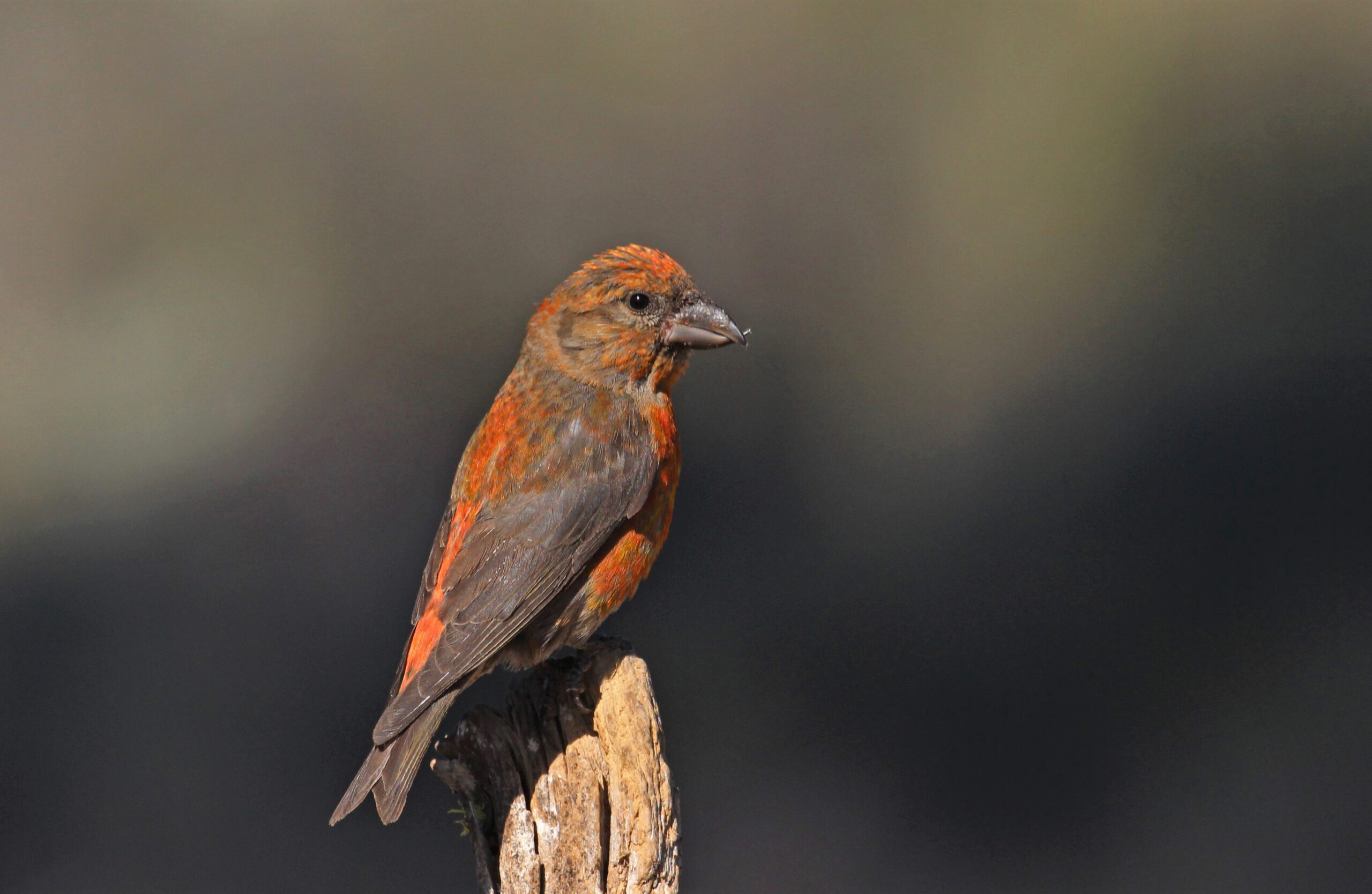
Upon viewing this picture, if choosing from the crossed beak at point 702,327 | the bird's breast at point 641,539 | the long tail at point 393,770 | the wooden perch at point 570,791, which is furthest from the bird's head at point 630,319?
the long tail at point 393,770

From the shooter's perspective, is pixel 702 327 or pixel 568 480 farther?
pixel 702 327

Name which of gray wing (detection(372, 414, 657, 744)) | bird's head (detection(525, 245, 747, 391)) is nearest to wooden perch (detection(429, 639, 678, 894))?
gray wing (detection(372, 414, 657, 744))

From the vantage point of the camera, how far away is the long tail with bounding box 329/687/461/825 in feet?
8.04

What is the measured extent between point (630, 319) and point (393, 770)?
1.31m

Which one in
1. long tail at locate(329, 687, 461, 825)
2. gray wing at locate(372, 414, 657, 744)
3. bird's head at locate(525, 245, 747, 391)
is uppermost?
bird's head at locate(525, 245, 747, 391)

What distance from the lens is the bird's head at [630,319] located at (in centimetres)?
310

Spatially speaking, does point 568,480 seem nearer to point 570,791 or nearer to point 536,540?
point 536,540

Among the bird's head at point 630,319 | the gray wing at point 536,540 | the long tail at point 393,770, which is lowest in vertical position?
the long tail at point 393,770

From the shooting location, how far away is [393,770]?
8.30 feet

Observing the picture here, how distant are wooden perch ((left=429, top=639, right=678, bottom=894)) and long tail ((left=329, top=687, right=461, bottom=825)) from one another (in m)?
0.07

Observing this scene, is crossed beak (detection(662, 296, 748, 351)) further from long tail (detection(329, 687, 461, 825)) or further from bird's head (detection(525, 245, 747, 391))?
long tail (detection(329, 687, 461, 825))

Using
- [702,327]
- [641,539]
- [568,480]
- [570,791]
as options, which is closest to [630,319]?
[702,327]

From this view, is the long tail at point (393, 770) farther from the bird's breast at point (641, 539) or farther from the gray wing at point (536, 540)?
the bird's breast at point (641, 539)

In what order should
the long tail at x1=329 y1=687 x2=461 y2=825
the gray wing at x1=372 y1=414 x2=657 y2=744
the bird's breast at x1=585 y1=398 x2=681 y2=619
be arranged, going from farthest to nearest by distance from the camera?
the bird's breast at x1=585 y1=398 x2=681 y2=619, the gray wing at x1=372 y1=414 x2=657 y2=744, the long tail at x1=329 y1=687 x2=461 y2=825
